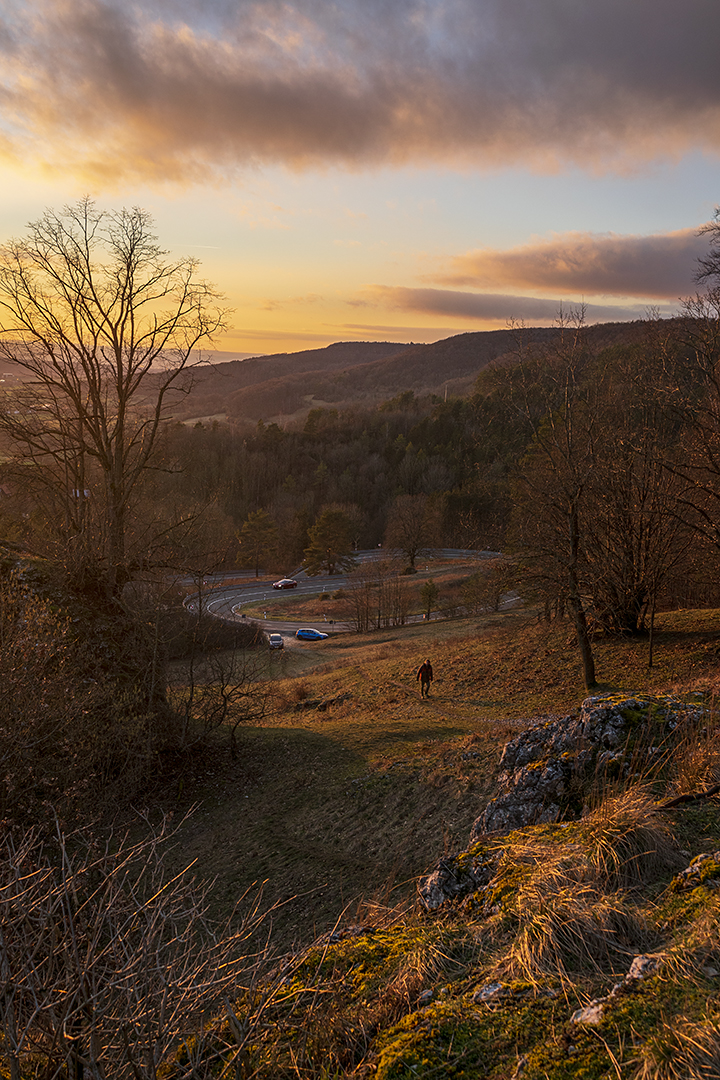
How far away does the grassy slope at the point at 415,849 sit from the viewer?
2.24 m

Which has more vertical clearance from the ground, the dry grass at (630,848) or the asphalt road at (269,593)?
the dry grass at (630,848)

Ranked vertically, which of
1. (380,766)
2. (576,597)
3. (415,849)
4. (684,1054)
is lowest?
(380,766)

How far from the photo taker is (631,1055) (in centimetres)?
198

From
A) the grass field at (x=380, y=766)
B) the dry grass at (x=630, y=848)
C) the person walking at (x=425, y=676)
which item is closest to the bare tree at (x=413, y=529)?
the grass field at (x=380, y=766)

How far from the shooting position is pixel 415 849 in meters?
7.91

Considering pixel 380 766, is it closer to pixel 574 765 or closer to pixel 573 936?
pixel 574 765

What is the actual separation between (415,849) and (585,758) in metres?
3.93

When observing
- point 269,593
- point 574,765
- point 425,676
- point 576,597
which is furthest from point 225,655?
point 269,593

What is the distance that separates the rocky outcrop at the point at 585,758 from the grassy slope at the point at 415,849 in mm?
992

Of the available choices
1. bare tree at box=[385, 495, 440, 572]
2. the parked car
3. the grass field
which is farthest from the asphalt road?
the grass field

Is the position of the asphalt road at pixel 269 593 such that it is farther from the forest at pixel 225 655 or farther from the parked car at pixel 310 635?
the forest at pixel 225 655

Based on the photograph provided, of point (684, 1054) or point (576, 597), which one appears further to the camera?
point (576, 597)

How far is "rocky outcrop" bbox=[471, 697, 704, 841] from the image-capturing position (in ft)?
15.5

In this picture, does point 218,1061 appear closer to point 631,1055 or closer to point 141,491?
point 631,1055
